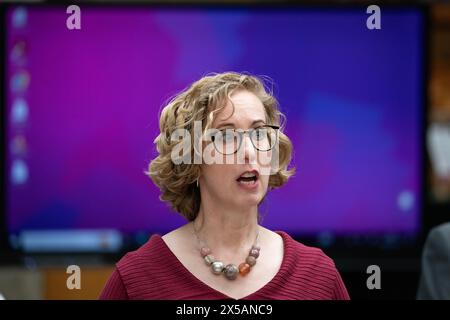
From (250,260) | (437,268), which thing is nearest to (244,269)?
(250,260)

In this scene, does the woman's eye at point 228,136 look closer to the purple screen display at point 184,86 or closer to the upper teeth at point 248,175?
the upper teeth at point 248,175

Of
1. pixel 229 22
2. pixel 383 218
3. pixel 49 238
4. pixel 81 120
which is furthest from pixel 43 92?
pixel 383 218

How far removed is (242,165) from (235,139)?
0.15 ft

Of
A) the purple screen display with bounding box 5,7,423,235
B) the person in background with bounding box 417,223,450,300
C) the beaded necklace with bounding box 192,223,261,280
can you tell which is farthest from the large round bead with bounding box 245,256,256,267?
the purple screen display with bounding box 5,7,423,235

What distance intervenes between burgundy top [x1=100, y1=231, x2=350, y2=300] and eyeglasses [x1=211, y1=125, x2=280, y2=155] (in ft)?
0.69

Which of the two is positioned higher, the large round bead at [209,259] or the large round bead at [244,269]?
the large round bead at [209,259]

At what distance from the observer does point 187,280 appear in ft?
4.69

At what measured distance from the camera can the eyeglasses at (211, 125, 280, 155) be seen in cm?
141

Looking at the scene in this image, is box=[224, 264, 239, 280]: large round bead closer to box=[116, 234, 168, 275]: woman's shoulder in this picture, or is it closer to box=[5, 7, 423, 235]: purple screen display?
box=[116, 234, 168, 275]: woman's shoulder

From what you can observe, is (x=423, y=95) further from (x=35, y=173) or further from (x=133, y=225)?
(x=35, y=173)

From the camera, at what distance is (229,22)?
2779 millimetres

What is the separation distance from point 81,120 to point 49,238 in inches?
16.0

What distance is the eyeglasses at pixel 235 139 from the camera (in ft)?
4.62

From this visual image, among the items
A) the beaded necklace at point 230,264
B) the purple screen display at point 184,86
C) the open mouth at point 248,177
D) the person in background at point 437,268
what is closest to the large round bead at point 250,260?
the beaded necklace at point 230,264
